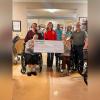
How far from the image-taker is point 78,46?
74.6 inches

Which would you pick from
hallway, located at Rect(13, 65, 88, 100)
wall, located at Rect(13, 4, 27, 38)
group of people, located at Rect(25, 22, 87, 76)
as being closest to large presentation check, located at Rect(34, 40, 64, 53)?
group of people, located at Rect(25, 22, 87, 76)

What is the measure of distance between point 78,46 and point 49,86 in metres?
0.78

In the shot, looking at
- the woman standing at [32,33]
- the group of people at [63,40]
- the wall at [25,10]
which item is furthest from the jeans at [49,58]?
the wall at [25,10]

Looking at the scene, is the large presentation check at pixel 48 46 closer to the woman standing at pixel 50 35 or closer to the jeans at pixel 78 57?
the woman standing at pixel 50 35

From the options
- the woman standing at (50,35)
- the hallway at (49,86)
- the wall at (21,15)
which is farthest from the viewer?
the hallway at (49,86)

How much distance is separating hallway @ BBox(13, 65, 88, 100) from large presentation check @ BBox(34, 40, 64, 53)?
10.1 inches

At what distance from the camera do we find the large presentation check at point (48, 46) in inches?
70.4

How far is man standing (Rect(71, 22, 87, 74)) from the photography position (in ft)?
6.04

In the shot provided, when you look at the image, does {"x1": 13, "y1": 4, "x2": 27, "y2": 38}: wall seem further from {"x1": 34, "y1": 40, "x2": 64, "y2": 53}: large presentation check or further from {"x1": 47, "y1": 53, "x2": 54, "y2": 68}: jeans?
{"x1": 47, "y1": 53, "x2": 54, "y2": 68}: jeans

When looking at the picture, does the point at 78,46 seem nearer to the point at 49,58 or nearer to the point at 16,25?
the point at 49,58

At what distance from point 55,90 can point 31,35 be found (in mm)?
799

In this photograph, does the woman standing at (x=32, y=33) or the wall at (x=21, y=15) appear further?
the woman standing at (x=32, y=33)

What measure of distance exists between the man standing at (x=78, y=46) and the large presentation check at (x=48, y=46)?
15 centimetres

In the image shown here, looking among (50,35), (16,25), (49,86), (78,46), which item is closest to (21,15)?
(16,25)
